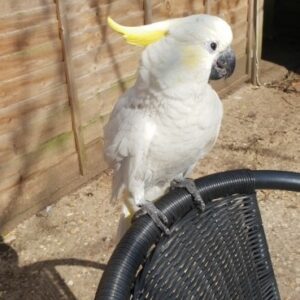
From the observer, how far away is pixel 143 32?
115 cm

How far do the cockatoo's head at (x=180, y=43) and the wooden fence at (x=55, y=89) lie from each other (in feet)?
3.24

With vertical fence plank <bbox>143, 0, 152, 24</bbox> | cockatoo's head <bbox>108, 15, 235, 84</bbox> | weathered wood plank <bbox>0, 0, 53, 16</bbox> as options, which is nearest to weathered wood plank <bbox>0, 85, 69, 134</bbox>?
weathered wood plank <bbox>0, 0, 53, 16</bbox>

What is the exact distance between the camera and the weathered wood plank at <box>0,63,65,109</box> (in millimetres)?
2037

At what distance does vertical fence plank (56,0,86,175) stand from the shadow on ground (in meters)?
0.61

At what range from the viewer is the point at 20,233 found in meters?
2.24

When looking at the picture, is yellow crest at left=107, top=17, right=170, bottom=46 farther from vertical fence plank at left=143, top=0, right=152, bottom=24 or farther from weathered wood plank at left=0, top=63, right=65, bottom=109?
vertical fence plank at left=143, top=0, right=152, bottom=24

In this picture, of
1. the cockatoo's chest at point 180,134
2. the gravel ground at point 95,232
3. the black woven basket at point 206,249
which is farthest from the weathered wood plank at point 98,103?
the black woven basket at point 206,249

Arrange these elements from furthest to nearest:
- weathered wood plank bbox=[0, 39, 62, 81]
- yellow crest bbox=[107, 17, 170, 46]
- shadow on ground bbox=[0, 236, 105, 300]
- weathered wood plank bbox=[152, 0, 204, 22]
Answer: weathered wood plank bbox=[152, 0, 204, 22] → weathered wood plank bbox=[0, 39, 62, 81] → shadow on ground bbox=[0, 236, 105, 300] → yellow crest bbox=[107, 17, 170, 46]

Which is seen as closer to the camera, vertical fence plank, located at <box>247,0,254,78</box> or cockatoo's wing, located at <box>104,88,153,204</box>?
cockatoo's wing, located at <box>104,88,153,204</box>

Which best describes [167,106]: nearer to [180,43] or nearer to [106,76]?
[180,43]

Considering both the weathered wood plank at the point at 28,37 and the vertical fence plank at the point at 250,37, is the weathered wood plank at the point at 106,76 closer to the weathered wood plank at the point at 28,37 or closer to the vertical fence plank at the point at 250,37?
the weathered wood plank at the point at 28,37

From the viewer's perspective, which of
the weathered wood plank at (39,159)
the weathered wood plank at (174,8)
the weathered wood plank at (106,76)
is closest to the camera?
the weathered wood plank at (39,159)

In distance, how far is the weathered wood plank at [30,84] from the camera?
204cm

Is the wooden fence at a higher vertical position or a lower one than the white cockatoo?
lower
